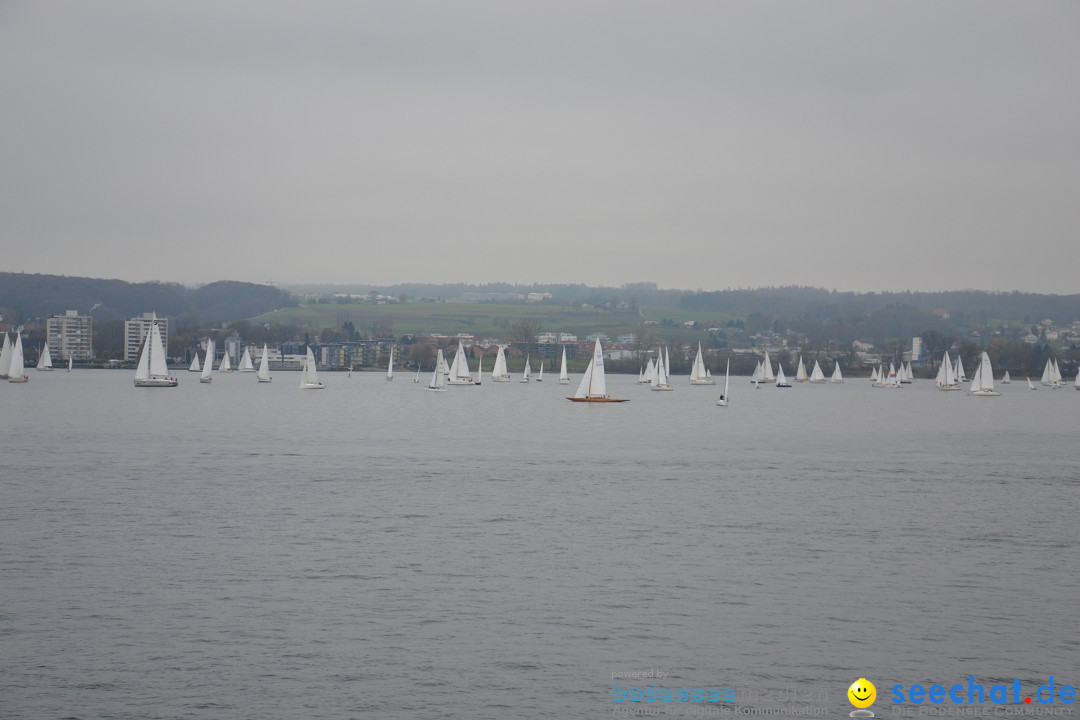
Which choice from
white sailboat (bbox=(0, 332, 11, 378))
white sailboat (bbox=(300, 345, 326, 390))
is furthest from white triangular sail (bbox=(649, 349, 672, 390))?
white sailboat (bbox=(0, 332, 11, 378))

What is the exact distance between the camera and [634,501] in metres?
36.2

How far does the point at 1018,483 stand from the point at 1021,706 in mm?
28217

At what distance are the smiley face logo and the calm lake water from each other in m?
0.19

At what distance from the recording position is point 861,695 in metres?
16.5

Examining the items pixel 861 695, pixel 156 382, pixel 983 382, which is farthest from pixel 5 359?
pixel 861 695

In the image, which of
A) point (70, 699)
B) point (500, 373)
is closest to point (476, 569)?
point (70, 699)

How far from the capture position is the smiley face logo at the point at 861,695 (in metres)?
16.5

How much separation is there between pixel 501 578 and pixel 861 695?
29.4 feet

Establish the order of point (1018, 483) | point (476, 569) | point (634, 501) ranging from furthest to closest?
1. point (1018, 483)
2. point (634, 501)
3. point (476, 569)

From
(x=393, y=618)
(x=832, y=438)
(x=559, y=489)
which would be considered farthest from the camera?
(x=832, y=438)

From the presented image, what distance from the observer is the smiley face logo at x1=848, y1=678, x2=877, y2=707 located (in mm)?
16469

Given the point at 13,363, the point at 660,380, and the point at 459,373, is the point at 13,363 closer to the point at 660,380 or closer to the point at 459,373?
the point at 459,373

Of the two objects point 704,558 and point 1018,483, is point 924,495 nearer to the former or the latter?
point 1018,483

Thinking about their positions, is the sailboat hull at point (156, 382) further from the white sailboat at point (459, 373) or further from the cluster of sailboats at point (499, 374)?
the white sailboat at point (459, 373)
